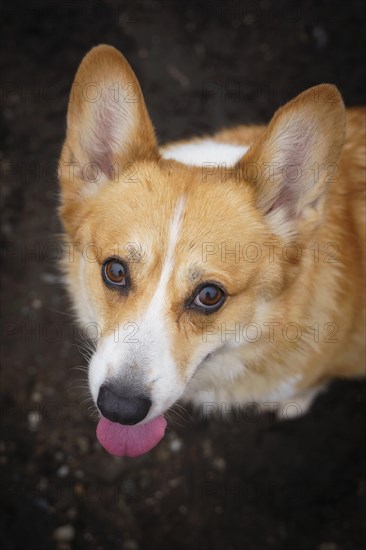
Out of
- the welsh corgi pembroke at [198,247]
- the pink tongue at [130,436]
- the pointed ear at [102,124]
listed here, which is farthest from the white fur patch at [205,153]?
the pink tongue at [130,436]

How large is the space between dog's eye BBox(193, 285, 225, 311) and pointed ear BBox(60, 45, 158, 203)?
670mm

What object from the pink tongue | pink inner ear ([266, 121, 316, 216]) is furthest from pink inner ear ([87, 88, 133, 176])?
the pink tongue

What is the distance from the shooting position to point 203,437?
3.41 meters

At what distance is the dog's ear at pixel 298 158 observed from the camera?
1872 mm

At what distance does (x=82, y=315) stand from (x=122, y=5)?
114 inches

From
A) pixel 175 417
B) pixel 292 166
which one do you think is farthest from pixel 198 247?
pixel 175 417

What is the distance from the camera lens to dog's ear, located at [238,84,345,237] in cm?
187

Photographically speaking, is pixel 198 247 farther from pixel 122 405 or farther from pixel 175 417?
pixel 175 417

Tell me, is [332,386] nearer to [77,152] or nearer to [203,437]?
[203,437]

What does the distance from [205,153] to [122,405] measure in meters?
1.29

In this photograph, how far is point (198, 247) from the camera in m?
1.97

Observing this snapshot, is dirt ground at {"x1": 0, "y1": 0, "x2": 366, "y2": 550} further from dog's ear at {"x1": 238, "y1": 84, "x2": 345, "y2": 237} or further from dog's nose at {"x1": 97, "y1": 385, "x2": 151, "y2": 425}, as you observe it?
dog's ear at {"x1": 238, "y1": 84, "x2": 345, "y2": 237}

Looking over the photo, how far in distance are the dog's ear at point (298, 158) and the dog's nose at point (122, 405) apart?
93 centimetres

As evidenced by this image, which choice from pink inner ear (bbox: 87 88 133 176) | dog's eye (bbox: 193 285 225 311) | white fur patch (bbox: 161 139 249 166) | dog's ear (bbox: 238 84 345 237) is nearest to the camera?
dog's ear (bbox: 238 84 345 237)
